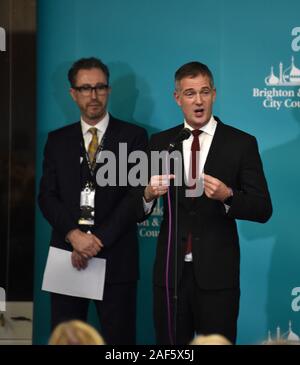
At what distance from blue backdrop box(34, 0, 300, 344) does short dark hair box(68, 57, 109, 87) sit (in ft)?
0.77

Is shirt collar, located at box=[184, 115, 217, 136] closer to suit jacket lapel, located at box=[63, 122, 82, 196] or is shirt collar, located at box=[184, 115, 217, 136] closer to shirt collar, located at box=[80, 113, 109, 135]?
shirt collar, located at box=[80, 113, 109, 135]

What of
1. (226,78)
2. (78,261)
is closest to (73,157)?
(78,261)

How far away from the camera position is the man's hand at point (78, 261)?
15.8 ft

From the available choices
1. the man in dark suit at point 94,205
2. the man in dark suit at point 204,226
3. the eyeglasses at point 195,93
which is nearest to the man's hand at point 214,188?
the man in dark suit at point 204,226

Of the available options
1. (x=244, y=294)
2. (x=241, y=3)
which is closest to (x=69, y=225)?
(x=244, y=294)

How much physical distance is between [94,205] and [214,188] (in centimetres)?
109

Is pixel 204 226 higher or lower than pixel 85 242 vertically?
higher

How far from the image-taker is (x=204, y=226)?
14.2 ft

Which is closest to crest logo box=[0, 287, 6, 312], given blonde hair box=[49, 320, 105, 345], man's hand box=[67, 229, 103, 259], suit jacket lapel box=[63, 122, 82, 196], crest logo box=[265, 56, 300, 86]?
man's hand box=[67, 229, 103, 259]

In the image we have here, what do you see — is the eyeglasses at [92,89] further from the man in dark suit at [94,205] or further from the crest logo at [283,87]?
the crest logo at [283,87]

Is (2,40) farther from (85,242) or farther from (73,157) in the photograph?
(85,242)

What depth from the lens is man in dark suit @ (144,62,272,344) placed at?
4262 mm

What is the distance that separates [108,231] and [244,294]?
114cm
